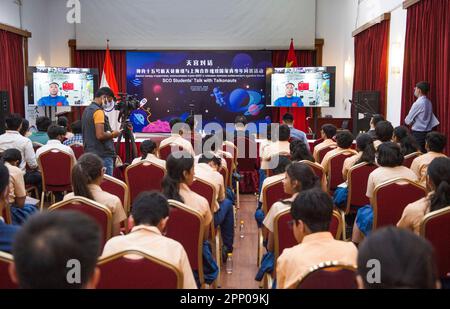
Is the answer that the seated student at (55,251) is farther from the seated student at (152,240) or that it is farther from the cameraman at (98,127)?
the cameraman at (98,127)

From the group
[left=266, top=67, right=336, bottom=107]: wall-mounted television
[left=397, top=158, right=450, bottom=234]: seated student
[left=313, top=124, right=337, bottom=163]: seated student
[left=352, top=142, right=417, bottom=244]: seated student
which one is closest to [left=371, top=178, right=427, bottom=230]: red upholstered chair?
[left=352, top=142, right=417, bottom=244]: seated student

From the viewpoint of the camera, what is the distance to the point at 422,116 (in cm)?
656

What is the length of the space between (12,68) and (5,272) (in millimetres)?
9178

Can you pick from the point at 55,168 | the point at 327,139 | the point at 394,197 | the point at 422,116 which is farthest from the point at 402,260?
the point at 422,116

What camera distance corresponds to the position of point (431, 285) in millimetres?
1305

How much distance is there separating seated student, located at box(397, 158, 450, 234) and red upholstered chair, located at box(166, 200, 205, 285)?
1.14 metres

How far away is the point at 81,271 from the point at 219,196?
276 centimetres

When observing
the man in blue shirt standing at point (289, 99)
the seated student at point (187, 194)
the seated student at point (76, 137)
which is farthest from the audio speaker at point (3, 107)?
the seated student at point (187, 194)

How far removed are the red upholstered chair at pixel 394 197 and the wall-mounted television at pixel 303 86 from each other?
23.5ft

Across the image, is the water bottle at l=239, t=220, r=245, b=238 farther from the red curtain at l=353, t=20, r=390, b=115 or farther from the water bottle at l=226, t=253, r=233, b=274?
the red curtain at l=353, t=20, r=390, b=115

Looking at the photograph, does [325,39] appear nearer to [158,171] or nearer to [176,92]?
[176,92]

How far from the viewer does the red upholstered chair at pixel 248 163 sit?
702 cm

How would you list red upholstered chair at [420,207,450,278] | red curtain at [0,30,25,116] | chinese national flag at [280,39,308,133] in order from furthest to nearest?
chinese national flag at [280,39,308,133]
red curtain at [0,30,25,116]
red upholstered chair at [420,207,450,278]

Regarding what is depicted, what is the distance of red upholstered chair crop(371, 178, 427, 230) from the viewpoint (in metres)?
3.50
